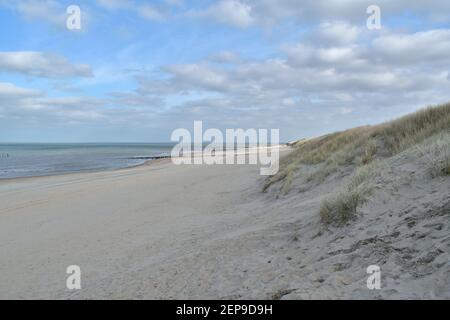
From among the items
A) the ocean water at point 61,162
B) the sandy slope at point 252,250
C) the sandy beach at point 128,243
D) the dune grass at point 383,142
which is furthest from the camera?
the ocean water at point 61,162

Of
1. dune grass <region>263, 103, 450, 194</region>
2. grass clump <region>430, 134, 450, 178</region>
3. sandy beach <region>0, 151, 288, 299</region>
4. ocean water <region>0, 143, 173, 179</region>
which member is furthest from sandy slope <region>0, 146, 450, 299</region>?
ocean water <region>0, 143, 173, 179</region>

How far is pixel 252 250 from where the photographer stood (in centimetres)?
583

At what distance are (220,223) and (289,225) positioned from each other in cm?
230

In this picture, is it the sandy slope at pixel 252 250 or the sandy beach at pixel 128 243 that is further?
the sandy beach at pixel 128 243

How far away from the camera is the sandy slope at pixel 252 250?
13.2 ft

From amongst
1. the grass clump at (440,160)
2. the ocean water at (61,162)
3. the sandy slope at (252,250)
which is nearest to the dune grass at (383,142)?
the sandy slope at (252,250)

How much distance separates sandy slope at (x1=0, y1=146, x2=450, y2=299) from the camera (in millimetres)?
4016

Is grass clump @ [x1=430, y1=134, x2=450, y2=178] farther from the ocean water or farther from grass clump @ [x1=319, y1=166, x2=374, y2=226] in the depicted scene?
the ocean water
